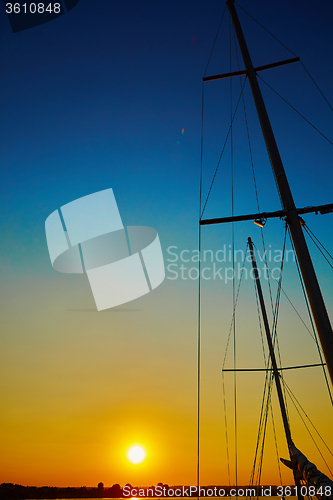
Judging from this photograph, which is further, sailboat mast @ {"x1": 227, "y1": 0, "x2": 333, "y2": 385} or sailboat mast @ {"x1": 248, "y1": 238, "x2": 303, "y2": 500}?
sailboat mast @ {"x1": 248, "y1": 238, "x2": 303, "y2": 500}

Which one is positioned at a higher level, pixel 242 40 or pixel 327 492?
pixel 242 40

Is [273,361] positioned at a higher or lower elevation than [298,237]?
higher

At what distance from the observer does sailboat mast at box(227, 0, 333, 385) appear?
5.57 m

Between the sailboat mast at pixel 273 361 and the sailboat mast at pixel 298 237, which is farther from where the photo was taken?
the sailboat mast at pixel 273 361

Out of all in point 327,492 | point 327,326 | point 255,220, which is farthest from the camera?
point 255,220

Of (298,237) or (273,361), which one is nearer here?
(298,237)

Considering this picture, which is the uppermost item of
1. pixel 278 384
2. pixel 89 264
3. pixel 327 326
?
pixel 89 264

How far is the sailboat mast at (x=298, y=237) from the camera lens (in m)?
5.57

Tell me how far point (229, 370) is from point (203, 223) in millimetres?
9124

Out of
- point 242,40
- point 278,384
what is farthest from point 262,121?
point 278,384

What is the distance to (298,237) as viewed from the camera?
6652 mm

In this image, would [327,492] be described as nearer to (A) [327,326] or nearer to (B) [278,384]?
(A) [327,326]

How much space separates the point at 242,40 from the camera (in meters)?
9.75

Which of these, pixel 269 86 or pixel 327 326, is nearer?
pixel 327 326
